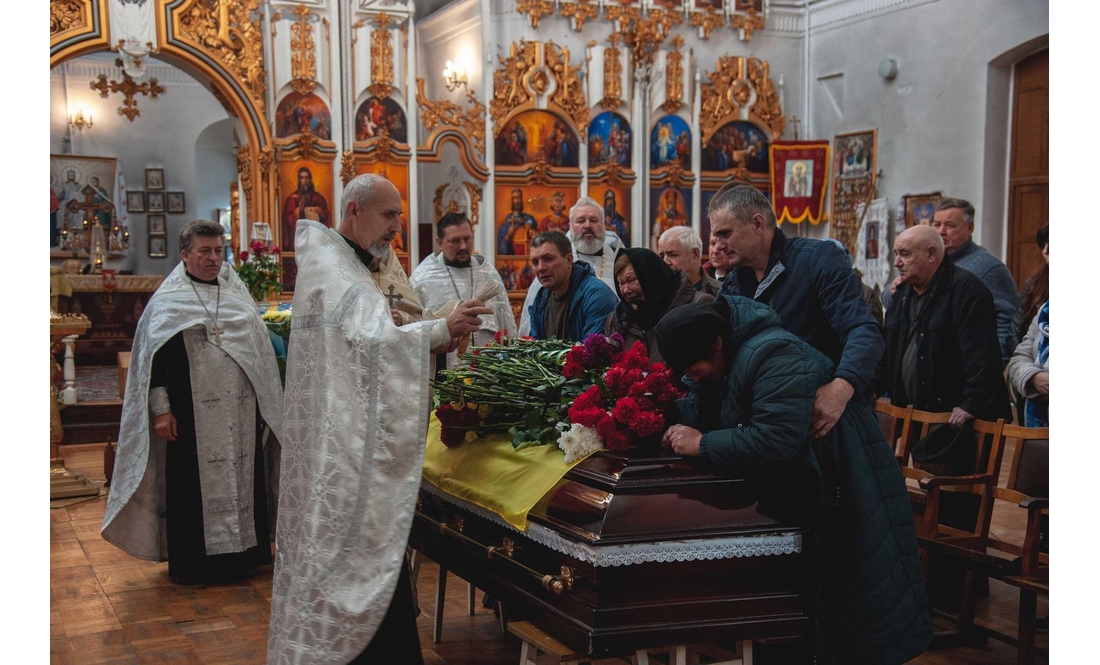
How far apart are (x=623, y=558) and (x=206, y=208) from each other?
57.7 feet

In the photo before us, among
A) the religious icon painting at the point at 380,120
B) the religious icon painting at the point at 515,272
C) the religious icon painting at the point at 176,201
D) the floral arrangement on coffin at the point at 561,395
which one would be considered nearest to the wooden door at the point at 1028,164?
the religious icon painting at the point at 515,272

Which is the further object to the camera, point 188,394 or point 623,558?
point 188,394

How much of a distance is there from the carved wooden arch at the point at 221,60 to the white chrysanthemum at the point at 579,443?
1002 centimetres

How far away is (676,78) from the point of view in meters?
14.1

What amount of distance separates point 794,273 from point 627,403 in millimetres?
793

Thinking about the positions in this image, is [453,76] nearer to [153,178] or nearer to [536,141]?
[536,141]

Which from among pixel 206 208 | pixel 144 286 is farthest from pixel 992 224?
pixel 206 208

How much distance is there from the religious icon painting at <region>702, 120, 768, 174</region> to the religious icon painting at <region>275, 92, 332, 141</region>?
5.25m

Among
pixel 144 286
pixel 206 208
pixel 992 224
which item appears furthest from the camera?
pixel 206 208

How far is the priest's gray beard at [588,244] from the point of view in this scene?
23.3ft

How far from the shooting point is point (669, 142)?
1423cm

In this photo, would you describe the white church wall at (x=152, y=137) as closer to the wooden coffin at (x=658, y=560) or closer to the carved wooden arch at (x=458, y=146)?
the carved wooden arch at (x=458, y=146)

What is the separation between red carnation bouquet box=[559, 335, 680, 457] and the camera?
10.3 feet

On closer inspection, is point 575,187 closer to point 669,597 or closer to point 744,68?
point 744,68
